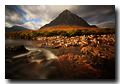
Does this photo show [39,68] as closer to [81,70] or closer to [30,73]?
[30,73]

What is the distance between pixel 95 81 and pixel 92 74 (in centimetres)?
17

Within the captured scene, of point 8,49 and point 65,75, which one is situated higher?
point 8,49

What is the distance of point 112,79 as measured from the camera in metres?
1.20

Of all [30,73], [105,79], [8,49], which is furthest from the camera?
[8,49]

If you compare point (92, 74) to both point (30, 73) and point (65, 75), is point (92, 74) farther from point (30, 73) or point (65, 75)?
point (30, 73)

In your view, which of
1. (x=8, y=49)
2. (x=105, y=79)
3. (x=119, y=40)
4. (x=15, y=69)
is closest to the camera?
(x=105, y=79)

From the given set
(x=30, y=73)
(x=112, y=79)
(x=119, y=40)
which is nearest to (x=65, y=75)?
(x=30, y=73)

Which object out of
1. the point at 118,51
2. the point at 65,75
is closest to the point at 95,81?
the point at 65,75

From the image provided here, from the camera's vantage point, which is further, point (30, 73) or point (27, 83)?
point (30, 73)

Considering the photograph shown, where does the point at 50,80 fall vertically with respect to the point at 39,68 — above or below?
below

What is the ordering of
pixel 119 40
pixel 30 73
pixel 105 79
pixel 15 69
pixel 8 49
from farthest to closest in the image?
pixel 119 40
pixel 8 49
pixel 15 69
pixel 30 73
pixel 105 79

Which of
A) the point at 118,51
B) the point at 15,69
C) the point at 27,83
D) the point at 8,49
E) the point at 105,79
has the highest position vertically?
the point at 8,49

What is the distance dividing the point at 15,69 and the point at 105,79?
2.68 metres

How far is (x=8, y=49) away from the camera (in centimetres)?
220
